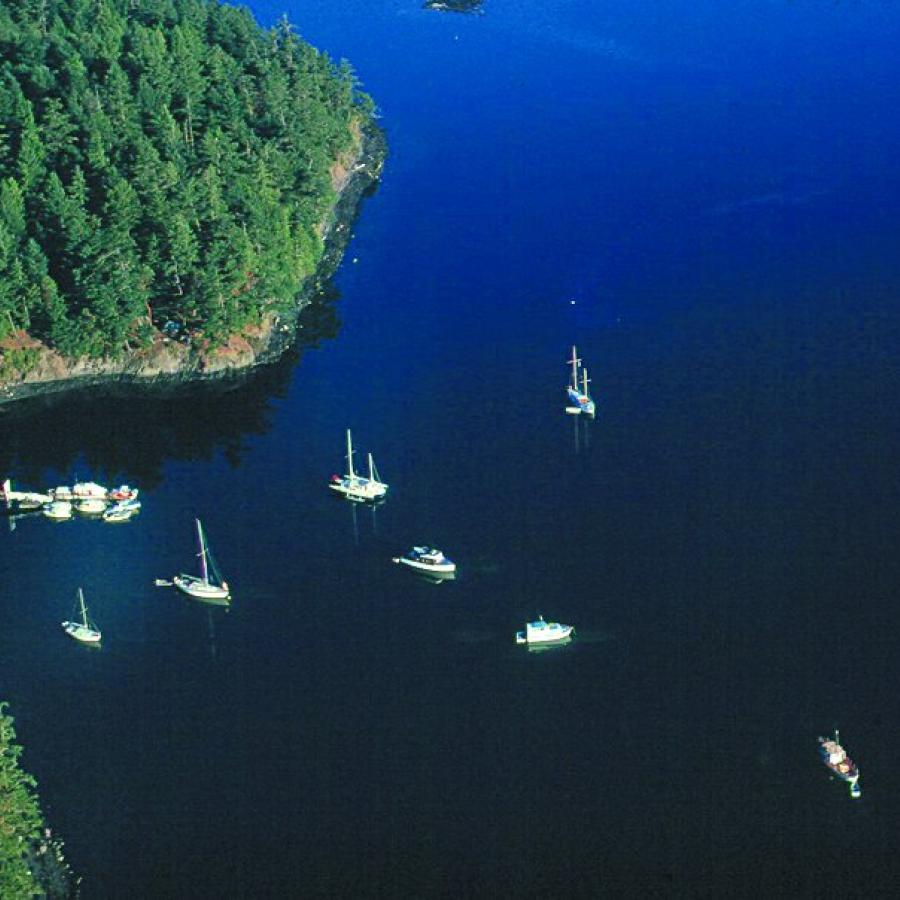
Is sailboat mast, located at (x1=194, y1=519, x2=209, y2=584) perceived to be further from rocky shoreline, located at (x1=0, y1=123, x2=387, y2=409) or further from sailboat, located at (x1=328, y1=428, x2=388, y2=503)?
rocky shoreline, located at (x1=0, y1=123, x2=387, y2=409)

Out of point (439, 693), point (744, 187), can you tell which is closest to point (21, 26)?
point (744, 187)

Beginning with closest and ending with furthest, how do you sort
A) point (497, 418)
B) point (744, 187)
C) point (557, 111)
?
point (497, 418) < point (744, 187) < point (557, 111)

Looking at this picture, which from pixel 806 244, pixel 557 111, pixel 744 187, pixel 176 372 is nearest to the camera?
pixel 176 372

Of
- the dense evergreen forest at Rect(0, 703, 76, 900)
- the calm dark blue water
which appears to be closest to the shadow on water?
the calm dark blue water

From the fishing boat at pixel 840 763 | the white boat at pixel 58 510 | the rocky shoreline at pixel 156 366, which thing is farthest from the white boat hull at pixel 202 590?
the fishing boat at pixel 840 763

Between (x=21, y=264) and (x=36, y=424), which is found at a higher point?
(x=21, y=264)

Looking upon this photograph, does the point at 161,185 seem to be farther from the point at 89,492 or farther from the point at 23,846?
the point at 23,846

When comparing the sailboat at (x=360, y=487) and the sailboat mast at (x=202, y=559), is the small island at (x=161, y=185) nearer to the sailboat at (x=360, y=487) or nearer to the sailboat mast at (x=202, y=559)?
the sailboat at (x=360, y=487)

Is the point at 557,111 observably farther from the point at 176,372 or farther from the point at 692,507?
the point at 692,507

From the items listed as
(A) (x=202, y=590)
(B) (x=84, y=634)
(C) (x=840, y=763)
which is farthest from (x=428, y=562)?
(C) (x=840, y=763)
